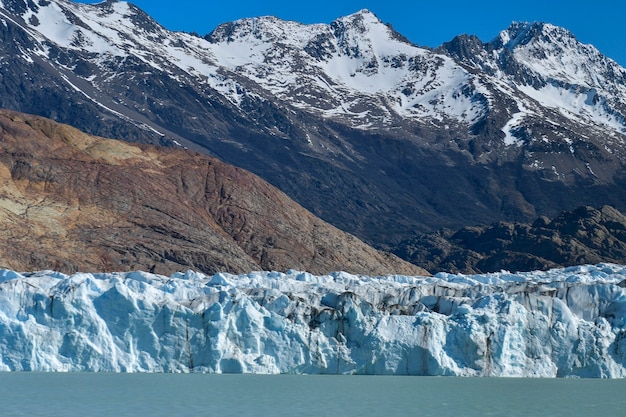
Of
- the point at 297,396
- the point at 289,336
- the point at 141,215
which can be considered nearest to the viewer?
the point at 297,396

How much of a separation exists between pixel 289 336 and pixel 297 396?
10.9m

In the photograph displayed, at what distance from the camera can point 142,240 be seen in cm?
15712

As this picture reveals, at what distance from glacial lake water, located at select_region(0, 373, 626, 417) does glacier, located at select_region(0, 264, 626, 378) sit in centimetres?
92

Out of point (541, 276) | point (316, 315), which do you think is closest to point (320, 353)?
point (316, 315)

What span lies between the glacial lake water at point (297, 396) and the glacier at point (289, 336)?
0.92 metres

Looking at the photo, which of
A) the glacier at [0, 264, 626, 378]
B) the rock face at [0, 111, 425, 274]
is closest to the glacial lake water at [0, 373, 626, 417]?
the glacier at [0, 264, 626, 378]

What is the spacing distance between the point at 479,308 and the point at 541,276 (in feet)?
110

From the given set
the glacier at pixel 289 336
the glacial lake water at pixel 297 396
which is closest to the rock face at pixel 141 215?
the glacier at pixel 289 336

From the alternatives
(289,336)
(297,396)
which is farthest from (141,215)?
(297,396)

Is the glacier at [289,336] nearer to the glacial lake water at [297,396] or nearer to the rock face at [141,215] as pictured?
the glacial lake water at [297,396]

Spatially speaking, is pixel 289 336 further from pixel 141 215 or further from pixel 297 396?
pixel 141 215

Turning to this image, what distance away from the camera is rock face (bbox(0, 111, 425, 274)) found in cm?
14875

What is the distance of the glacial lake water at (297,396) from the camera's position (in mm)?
54062

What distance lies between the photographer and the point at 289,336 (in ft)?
235
